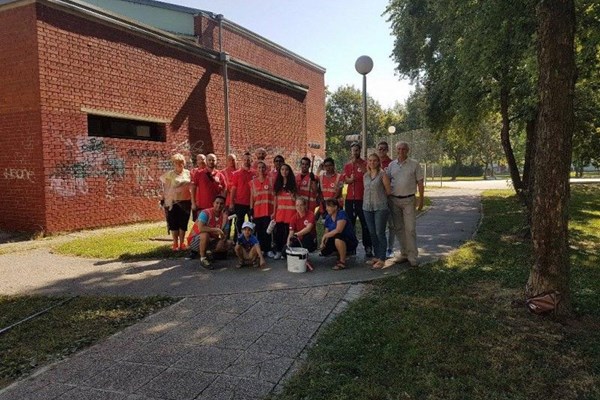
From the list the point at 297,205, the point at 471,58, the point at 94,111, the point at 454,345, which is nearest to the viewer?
the point at 454,345

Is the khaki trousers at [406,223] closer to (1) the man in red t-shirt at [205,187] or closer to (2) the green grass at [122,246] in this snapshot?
(2) the green grass at [122,246]

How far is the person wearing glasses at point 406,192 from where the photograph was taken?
20.6ft

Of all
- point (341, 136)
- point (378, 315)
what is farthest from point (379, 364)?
point (341, 136)

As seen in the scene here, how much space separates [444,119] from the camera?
1689 cm

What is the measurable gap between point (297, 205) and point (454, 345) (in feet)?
11.1

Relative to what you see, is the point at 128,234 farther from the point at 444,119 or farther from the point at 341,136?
the point at 341,136

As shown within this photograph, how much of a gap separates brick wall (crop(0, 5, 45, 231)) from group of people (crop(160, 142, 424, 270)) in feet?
12.4

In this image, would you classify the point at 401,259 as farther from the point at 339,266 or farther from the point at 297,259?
the point at 297,259

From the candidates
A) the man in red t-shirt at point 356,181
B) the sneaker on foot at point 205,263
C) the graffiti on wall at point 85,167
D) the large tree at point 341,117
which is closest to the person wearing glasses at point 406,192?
the man in red t-shirt at point 356,181

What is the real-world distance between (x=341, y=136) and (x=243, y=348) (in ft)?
154

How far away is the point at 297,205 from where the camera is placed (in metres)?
6.61

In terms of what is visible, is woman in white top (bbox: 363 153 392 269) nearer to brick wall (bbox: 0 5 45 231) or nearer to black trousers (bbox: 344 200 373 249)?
black trousers (bbox: 344 200 373 249)

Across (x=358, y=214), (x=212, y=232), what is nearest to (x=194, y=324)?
(x=212, y=232)

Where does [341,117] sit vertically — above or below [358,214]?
above
